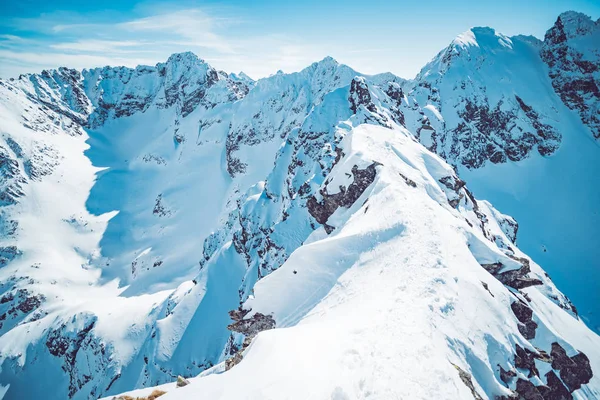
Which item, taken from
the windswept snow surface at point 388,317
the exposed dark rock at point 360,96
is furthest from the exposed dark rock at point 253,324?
the exposed dark rock at point 360,96

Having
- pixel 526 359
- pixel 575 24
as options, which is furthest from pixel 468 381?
pixel 575 24

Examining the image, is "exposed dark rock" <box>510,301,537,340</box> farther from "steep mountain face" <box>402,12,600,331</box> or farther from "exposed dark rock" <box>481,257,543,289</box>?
"steep mountain face" <box>402,12,600,331</box>

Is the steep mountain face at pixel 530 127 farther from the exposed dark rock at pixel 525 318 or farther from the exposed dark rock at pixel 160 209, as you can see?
the exposed dark rock at pixel 160 209

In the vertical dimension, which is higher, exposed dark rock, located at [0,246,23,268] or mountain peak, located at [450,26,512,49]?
mountain peak, located at [450,26,512,49]

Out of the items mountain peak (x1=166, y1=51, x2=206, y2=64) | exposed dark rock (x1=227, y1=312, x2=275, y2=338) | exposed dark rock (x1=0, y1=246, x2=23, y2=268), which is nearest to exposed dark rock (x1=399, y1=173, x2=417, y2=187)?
exposed dark rock (x1=227, y1=312, x2=275, y2=338)

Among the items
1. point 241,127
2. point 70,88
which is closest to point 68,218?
point 241,127

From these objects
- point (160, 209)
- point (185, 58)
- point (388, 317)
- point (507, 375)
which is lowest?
point (160, 209)

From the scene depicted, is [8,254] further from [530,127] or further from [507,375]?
[530,127]

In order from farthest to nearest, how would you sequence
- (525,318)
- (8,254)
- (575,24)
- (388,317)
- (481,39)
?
1. (8,254)
2. (481,39)
3. (575,24)
4. (525,318)
5. (388,317)
